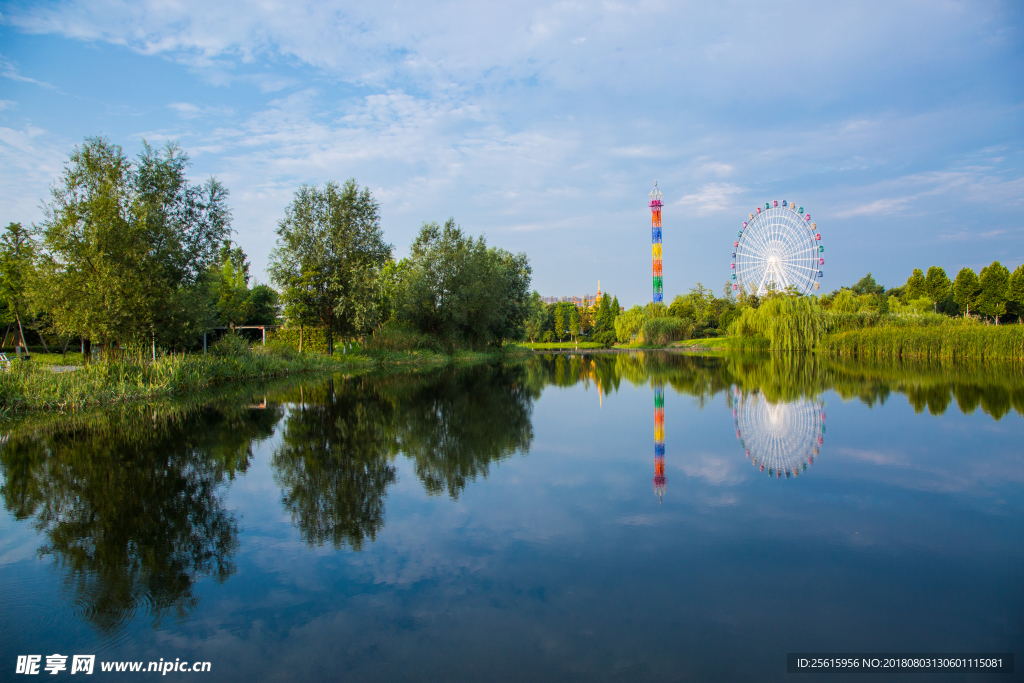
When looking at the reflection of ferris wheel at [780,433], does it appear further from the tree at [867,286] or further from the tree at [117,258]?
the tree at [867,286]

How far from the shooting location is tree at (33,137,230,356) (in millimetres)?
14508

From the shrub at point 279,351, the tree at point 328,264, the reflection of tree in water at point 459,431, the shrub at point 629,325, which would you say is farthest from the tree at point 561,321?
the reflection of tree in water at point 459,431

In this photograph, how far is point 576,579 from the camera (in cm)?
370

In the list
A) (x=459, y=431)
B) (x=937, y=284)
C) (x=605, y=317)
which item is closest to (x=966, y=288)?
(x=937, y=284)

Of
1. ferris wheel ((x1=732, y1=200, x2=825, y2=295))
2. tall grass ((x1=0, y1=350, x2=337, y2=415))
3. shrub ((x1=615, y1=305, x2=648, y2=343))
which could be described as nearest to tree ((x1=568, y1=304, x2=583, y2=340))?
shrub ((x1=615, y1=305, x2=648, y2=343))

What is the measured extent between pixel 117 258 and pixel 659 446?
1534 centimetres

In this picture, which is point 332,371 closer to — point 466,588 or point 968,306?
point 466,588

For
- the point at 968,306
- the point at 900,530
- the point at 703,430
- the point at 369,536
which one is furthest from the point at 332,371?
the point at 968,306

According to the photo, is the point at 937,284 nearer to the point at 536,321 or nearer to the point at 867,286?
the point at 867,286

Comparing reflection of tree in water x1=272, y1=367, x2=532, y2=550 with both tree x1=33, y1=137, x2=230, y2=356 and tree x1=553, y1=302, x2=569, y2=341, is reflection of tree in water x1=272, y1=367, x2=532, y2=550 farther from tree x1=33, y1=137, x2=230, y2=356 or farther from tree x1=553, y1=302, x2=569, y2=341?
tree x1=553, y1=302, x2=569, y2=341

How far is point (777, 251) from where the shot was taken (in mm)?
46781

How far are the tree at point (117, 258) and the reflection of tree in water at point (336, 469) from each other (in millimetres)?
6620

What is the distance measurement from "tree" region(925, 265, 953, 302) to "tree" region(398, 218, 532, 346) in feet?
132

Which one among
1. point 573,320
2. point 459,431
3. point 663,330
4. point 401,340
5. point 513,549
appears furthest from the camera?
point 573,320
